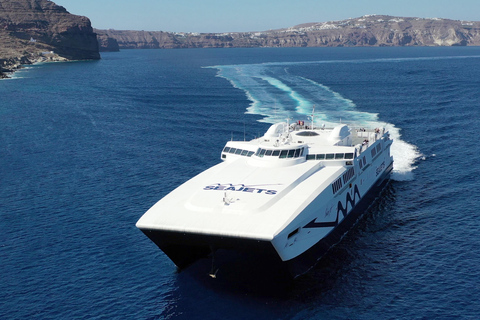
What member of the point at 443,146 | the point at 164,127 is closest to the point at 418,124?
the point at 443,146

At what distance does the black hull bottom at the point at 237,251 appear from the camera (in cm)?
3462

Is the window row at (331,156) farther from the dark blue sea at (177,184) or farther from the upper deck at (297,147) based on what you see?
the dark blue sea at (177,184)

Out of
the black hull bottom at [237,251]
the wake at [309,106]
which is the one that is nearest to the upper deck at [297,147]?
the black hull bottom at [237,251]

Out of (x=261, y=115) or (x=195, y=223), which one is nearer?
(x=195, y=223)

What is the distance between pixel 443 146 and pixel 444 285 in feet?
119

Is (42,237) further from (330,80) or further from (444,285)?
(330,80)

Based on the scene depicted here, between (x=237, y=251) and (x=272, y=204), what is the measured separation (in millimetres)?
4845

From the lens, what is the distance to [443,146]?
68.4 metres

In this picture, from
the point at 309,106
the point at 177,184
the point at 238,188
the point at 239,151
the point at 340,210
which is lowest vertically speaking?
the point at 177,184

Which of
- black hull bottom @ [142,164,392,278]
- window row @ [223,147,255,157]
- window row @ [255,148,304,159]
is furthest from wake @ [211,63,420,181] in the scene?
black hull bottom @ [142,164,392,278]

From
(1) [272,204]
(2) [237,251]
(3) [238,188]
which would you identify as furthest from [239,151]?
(1) [272,204]

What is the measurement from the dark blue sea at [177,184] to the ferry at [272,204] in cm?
216

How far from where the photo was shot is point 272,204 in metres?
37.1

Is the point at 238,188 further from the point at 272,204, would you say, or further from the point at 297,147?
the point at 297,147
